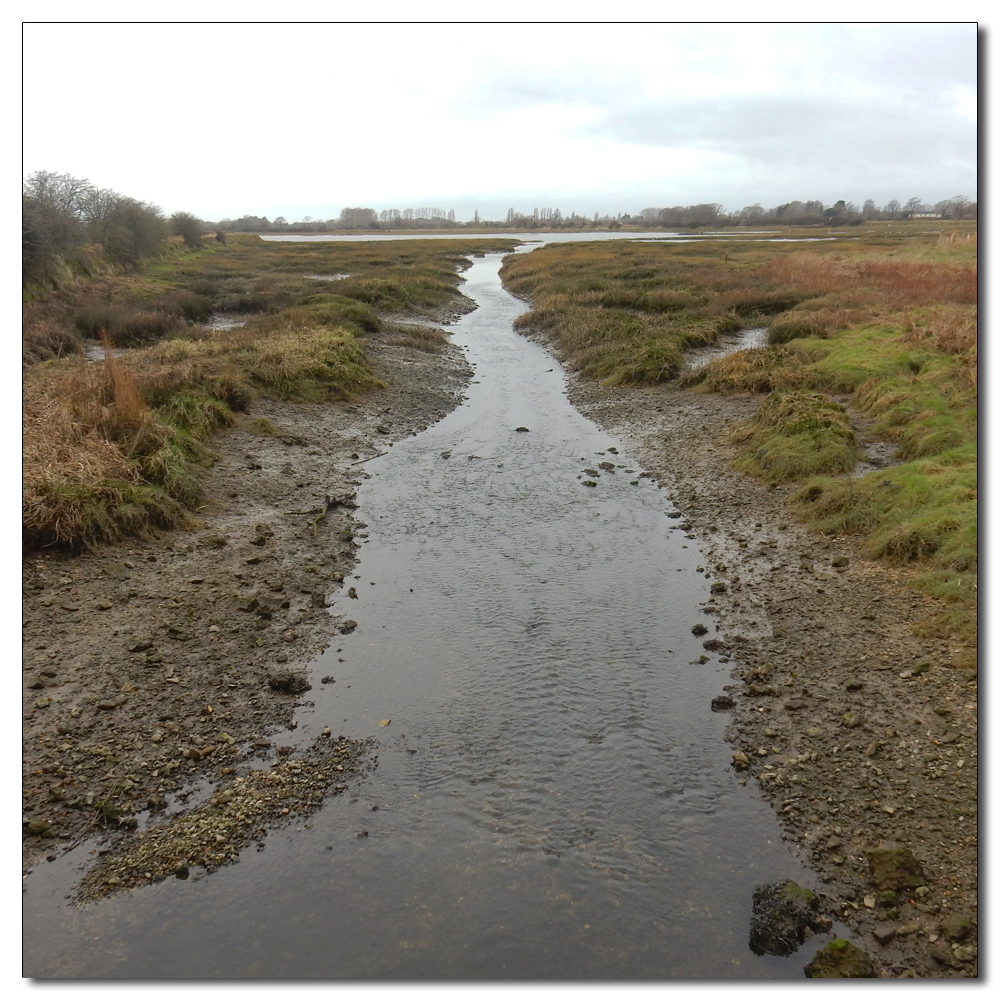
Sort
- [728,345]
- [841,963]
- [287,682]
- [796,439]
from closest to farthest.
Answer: [841,963] < [287,682] < [796,439] < [728,345]

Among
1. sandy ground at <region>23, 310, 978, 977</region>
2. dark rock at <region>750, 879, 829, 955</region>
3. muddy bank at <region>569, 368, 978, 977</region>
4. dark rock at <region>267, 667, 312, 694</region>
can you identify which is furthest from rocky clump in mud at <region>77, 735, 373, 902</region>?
muddy bank at <region>569, 368, 978, 977</region>

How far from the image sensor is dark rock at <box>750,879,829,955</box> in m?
5.66

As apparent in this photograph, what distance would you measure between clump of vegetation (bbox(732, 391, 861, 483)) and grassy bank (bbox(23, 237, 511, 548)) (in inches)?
444

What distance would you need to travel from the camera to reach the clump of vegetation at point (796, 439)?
49.5ft

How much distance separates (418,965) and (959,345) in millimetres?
21766

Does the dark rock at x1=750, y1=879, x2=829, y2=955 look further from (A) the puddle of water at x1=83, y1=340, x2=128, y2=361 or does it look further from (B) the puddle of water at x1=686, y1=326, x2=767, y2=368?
(A) the puddle of water at x1=83, y1=340, x2=128, y2=361

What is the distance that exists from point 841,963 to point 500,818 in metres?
2.90

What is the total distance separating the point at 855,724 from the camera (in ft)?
26.1

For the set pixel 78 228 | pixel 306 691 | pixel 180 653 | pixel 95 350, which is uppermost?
pixel 78 228

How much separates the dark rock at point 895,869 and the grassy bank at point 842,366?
392cm

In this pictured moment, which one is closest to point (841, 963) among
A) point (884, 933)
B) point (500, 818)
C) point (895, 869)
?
point (884, 933)

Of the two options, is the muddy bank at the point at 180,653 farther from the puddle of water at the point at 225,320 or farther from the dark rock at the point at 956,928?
the puddle of water at the point at 225,320

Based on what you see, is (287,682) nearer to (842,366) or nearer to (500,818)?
(500,818)

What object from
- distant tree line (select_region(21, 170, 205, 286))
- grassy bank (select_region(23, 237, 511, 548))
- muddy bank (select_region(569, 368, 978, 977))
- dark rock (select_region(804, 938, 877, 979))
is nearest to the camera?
dark rock (select_region(804, 938, 877, 979))
